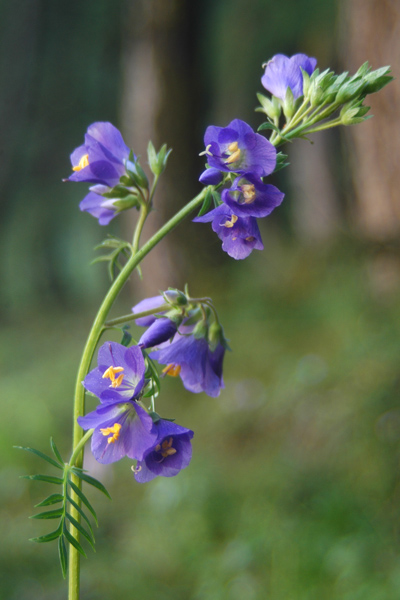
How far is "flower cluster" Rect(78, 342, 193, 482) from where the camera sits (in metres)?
0.87

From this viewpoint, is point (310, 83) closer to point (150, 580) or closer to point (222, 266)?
point (150, 580)

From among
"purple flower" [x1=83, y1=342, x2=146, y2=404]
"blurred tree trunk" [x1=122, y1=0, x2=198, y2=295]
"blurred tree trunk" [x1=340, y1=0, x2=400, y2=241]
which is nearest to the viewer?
"purple flower" [x1=83, y1=342, x2=146, y2=404]

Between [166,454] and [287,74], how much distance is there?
72cm

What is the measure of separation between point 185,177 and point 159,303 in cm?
447

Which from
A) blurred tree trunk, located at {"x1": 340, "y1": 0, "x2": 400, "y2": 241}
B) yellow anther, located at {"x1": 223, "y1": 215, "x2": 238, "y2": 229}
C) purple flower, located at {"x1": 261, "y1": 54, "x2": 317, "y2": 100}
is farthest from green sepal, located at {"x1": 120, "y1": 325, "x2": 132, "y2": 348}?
blurred tree trunk, located at {"x1": 340, "y1": 0, "x2": 400, "y2": 241}

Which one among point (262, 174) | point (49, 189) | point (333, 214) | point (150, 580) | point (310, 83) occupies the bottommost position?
point (150, 580)

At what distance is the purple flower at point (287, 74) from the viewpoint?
1.05m

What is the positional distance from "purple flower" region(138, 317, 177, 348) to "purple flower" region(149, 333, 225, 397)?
70mm

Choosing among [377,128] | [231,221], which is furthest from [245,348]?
[231,221]

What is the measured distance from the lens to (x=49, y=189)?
1023cm

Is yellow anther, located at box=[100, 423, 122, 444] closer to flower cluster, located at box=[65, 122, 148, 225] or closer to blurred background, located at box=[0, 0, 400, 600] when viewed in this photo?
flower cluster, located at box=[65, 122, 148, 225]

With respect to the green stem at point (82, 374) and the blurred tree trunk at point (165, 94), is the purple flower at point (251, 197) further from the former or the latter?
the blurred tree trunk at point (165, 94)

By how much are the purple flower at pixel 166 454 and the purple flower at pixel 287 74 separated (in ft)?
2.09

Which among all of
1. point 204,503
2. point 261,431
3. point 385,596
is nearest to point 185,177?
point 261,431
